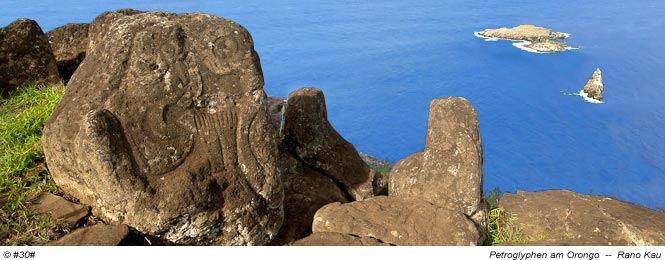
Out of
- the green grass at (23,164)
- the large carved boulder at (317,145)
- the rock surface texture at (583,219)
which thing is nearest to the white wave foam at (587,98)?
the rock surface texture at (583,219)

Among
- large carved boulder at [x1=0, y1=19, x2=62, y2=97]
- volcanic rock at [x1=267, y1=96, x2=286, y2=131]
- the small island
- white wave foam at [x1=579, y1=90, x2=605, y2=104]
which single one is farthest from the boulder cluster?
the small island

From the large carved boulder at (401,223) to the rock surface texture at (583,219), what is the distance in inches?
20.8

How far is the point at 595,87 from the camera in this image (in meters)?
14.7

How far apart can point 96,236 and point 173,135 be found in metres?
0.82

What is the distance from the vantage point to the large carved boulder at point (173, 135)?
336 centimetres

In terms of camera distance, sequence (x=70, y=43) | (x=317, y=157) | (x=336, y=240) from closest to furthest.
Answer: (x=336, y=240) → (x=317, y=157) → (x=70, y=43)

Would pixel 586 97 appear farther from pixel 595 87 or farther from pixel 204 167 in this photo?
pixel 204 167

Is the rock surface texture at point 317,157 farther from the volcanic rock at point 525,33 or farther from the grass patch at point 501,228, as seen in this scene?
the volcanic rock at point 525,33

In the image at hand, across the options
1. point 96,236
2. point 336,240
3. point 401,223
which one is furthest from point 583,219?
point 96,236

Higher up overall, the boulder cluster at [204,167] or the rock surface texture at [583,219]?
the boulder cluster at [204,167]

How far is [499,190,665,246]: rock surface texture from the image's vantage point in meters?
3.72

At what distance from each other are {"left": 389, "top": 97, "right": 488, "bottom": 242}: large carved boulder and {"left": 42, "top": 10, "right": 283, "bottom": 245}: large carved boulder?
3.91 feet

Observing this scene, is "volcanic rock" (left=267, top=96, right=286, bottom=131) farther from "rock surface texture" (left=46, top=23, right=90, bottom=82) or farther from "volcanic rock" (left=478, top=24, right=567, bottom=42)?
"volcanic rock" (left=478, top=24, right=567, bottom=42)

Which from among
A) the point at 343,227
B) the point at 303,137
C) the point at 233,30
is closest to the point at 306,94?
the point at 303,137
